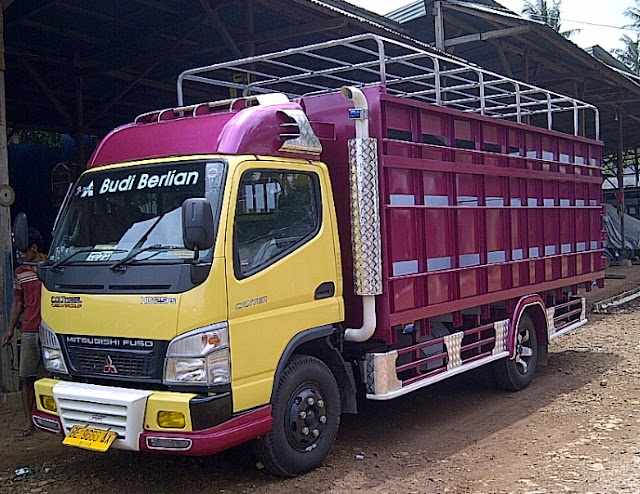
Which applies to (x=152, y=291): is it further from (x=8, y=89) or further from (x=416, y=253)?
(x=8, y=89)

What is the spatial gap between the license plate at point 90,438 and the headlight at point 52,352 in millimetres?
452

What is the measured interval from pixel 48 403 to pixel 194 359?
1267mm

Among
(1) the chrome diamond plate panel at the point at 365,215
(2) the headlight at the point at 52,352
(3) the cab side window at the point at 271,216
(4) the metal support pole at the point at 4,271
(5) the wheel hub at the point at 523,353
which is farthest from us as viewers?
(5) the wheel hub at the point at 523,353

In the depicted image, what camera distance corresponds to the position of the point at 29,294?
6504 mm

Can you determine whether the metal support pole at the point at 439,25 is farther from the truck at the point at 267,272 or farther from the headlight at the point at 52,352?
the headlight at the point at 52,352

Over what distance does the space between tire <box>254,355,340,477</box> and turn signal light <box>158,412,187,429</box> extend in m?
0.72

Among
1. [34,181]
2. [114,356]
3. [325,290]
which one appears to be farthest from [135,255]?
[34,181]

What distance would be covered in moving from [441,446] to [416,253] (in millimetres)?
1604

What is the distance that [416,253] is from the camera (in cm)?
611

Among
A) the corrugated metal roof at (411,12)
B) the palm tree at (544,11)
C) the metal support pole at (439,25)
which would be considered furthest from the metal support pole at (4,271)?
the palm tree at (544,11)

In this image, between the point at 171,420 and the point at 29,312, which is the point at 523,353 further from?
the point at 29,312

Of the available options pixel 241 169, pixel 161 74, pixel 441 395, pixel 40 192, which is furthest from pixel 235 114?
pixel 40 192

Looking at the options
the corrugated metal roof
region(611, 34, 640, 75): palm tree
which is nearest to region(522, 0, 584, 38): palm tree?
region(611, 34, 640, 75): palm tree

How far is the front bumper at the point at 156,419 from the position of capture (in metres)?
4.46
